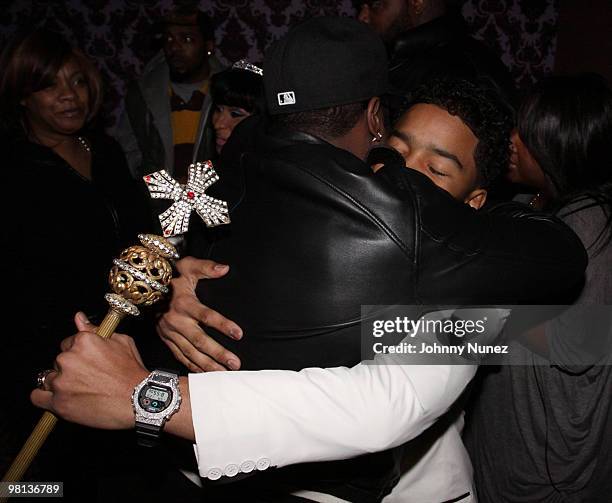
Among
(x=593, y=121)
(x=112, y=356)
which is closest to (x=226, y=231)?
(x=112, y=356)

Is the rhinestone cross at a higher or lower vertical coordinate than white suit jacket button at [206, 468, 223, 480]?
higher

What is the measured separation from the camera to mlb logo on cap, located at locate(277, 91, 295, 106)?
1.13m

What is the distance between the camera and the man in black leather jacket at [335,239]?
0.97 metres

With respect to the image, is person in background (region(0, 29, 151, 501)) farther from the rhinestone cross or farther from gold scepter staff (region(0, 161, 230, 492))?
the rhinestone cross

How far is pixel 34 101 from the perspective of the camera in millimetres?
2268

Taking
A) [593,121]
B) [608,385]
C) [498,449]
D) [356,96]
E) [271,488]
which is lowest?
[498,449]

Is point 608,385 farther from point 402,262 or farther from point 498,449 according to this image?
point 402,262

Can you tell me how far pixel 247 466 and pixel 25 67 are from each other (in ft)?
6.34

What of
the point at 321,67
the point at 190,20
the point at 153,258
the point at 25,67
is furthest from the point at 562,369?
the point at 190,20

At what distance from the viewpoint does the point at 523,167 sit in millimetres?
1884

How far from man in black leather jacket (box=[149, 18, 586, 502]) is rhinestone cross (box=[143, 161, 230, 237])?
0.06 metres

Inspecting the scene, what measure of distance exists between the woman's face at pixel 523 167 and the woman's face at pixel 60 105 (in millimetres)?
1699

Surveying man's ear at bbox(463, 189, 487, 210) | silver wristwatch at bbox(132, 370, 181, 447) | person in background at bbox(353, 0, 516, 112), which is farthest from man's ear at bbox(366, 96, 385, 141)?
person in background at bbox(353, 0, 516, 112)

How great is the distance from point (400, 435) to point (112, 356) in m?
0.53
